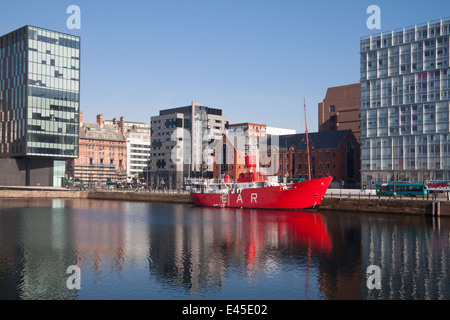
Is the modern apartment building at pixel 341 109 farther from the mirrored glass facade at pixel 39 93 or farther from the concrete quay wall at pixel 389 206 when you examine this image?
the mirrored glass facade at pixel 39 93

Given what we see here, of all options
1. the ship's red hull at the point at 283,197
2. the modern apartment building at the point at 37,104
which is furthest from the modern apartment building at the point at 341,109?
the modern apartment building at the point at 37,104

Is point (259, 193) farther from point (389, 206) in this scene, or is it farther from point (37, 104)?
point (37, 104)

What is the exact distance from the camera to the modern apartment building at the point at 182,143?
18262cm

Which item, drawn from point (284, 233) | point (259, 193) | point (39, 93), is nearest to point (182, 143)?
point (39, 93)

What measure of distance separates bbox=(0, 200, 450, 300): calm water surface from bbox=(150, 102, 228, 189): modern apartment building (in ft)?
371

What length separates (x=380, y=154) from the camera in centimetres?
12544

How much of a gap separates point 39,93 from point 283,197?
81261 millimetres

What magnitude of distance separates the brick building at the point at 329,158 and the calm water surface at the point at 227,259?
69.3m

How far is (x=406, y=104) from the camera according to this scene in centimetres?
12062
